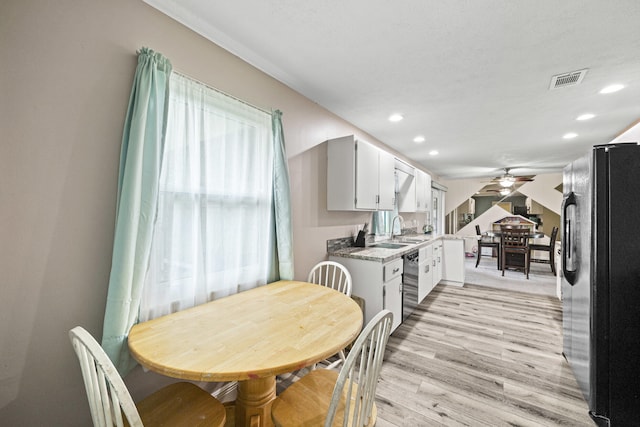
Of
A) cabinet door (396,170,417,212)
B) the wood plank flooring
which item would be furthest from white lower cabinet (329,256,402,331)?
cabinet door (396,170,417,212)

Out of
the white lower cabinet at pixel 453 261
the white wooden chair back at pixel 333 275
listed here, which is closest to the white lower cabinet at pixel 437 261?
the white lower cabinet at pixel 453 261

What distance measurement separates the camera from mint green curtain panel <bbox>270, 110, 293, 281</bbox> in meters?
2.03

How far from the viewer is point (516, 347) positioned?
249 centimetres

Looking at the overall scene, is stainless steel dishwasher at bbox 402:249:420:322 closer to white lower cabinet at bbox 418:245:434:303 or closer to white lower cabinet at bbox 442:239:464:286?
white lower cabinet at bbox 418:245:434:303

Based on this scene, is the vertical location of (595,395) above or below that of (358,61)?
below

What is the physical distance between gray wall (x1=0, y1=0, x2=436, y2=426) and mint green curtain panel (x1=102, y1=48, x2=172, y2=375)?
9 cm

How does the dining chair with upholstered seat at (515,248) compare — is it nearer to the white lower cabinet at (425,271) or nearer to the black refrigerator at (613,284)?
the white lower cabinet at (425,271)

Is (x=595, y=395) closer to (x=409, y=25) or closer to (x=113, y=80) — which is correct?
(x=409, y=25)

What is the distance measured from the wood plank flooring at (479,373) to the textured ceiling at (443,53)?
2431 mm

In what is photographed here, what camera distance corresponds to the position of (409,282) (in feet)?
9.81

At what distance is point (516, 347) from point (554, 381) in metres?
0.52

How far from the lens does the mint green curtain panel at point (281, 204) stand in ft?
6.64

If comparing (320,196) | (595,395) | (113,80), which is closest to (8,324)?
(113,80)

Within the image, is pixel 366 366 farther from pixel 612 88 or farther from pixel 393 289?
pixel 612 88
